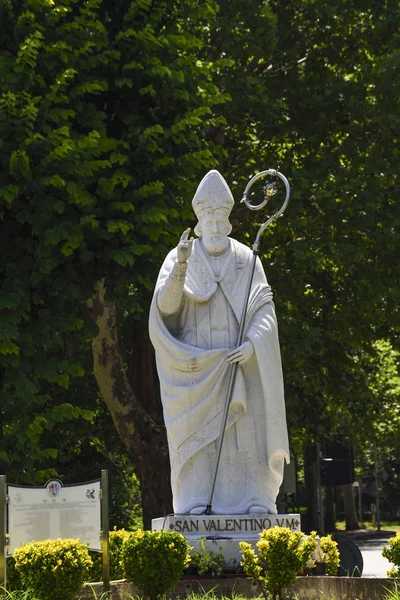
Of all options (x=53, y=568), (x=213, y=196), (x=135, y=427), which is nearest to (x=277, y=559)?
(x=53, y=568)

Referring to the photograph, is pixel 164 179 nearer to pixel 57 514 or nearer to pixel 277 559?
pixel 57 514

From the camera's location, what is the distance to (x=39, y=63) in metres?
19.1

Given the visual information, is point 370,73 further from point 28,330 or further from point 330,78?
point 28,330

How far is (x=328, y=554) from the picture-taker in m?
11.6

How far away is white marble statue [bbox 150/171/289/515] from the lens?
12.1 m

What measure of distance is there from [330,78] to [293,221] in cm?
416

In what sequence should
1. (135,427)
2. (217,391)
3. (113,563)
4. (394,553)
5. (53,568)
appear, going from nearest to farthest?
1. (53,568)
2. (394,553)
3. (217,391)
4. (113,563)
5. (135,427)

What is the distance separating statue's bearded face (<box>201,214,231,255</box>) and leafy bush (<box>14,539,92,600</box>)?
3983 mm

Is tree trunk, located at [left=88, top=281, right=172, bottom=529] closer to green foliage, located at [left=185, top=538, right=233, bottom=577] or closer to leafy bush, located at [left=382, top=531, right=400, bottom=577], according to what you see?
green foliage, located at [left=185, top=538, right=233, bottom=577]

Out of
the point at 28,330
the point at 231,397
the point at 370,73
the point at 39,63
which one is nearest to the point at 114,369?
the point at 28,330

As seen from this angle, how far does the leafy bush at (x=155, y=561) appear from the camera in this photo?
990 cm

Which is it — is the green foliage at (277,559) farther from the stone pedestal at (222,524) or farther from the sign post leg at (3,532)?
the sign post leg at (3,532)

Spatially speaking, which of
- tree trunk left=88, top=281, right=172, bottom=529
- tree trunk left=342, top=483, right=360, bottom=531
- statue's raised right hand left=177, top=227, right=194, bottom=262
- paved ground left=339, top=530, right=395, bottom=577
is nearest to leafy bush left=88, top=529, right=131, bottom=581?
statue's raised right hand left=177, top=227, right=194, bottom=262

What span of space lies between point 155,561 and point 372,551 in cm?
2373
